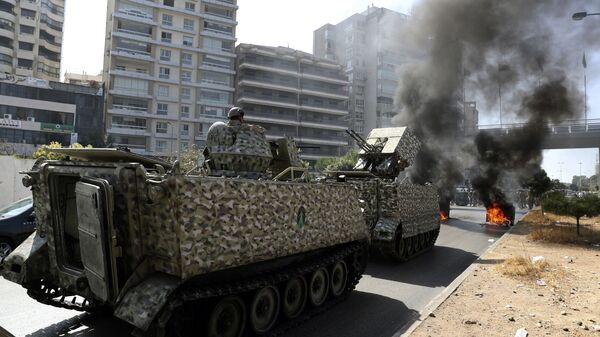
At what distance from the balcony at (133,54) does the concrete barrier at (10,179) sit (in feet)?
106

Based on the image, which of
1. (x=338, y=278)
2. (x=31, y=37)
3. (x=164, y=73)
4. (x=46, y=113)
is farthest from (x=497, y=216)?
(x=31, y=37)

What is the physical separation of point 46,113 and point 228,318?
42845 mm

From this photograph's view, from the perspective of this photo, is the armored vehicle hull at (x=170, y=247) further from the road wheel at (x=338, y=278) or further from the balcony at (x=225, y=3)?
the balcony at (x=225, y=3)

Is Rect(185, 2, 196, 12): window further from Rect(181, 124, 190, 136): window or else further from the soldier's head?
the soldier's head

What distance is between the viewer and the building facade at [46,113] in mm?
38812

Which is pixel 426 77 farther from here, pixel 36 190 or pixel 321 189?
pixel 36 190

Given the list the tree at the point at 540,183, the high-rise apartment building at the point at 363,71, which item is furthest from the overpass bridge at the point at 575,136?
the high-rise apartment building at the point at 363,71

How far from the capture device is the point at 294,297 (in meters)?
6.21

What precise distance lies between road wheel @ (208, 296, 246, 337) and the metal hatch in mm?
1086

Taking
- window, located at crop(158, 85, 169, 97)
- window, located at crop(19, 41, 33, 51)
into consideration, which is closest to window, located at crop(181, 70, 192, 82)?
window, located at crop(158, 85, 169, 97)

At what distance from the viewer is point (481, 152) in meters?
23.6

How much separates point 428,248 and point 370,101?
58620 millimetres

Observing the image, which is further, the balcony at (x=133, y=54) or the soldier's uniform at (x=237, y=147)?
the balcony at (x=133, y=54)

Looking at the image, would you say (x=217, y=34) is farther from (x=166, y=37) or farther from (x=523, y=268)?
(x=523, y=268)
